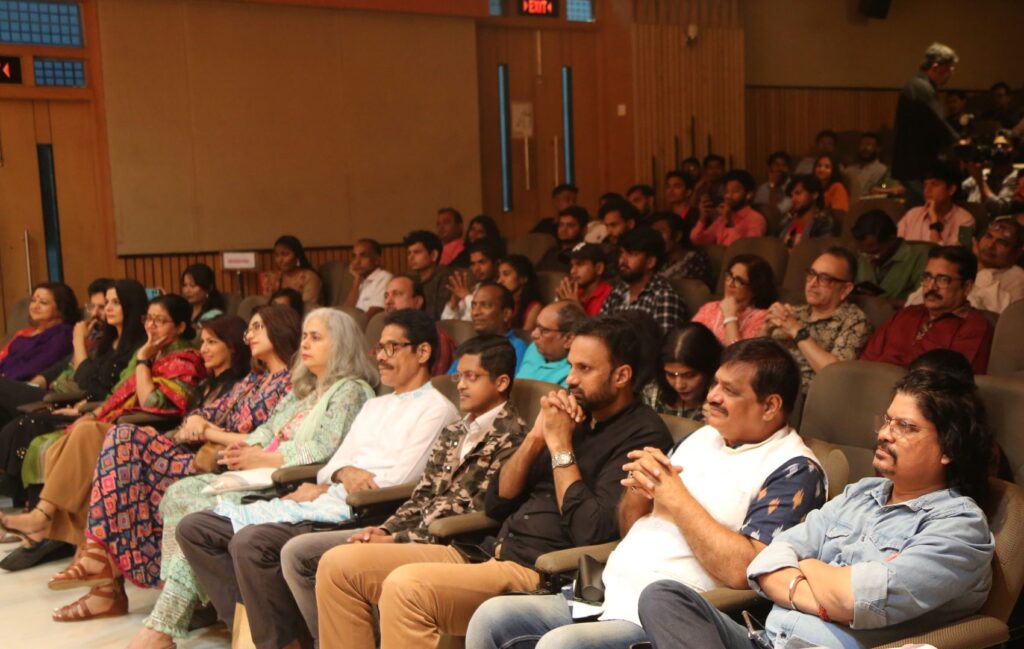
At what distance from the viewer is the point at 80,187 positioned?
25.7ft

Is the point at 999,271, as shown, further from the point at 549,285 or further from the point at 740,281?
the point at 549,285

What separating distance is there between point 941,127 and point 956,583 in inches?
189

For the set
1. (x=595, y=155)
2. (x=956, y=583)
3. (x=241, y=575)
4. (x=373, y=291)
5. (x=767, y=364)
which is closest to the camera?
(x=956, y=583)

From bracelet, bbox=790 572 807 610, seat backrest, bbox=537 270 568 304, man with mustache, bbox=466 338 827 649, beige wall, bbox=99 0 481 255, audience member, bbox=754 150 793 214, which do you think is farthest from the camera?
audience member, bbox=754 150 793 214

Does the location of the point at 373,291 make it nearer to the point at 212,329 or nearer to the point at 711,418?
the point at 212,329

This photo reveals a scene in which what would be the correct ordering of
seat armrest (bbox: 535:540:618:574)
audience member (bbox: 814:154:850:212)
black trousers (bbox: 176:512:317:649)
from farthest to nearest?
audience member (bbox: 814:154:850:212)
black trousers (bbox: 176:512:317:649)
seat armrest (bbox: 535:540:618:574)

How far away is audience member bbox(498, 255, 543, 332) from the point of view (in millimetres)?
5277

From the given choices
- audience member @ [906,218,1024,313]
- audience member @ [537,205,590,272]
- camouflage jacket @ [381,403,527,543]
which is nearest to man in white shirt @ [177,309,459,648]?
camouflage jacket @ [381,403,527,543]

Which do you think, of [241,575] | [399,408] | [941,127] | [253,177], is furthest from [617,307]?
[253,177]

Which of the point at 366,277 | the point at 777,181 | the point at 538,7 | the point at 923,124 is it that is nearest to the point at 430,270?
the point at 366,277

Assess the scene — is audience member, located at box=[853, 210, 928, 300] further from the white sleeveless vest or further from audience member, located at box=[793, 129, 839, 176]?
audience member, located at box=[793, 129, 839, 176]

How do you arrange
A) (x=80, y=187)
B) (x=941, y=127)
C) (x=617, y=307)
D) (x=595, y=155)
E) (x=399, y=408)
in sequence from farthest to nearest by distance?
(x=595, y=155) < (x=80, y=187) < (x=941, y=127) < (x=617, y=307) < (x=399, y=408)

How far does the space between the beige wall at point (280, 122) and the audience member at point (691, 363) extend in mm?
5585

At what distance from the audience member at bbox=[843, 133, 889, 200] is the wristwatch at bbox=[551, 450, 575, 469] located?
6.96 meters
